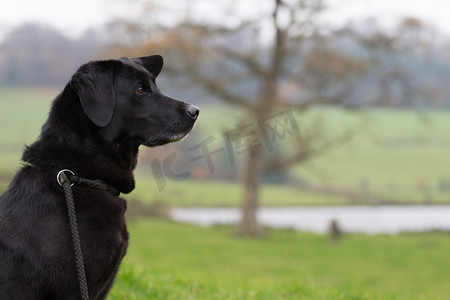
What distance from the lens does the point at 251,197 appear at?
29.1 metres

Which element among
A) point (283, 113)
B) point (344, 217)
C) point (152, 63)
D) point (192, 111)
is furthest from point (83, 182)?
point (344, 217)

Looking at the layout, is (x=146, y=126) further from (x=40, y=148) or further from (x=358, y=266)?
(x=358, y=266)

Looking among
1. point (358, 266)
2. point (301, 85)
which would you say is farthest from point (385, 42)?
point (358, 266)

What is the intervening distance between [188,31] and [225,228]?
38.4 feet

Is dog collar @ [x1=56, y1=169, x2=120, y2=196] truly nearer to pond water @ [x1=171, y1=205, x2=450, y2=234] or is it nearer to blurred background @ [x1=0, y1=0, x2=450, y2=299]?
blurred background @ [x1=0, y1=0, x2=450, y2=299]

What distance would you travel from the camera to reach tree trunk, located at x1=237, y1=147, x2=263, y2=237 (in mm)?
28781

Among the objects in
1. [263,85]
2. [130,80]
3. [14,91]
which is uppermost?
[14,91]

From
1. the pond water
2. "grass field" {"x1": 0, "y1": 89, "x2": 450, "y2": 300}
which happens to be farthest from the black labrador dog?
the pond water

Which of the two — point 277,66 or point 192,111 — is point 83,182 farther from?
point 277,66

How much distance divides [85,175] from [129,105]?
2.13 feet

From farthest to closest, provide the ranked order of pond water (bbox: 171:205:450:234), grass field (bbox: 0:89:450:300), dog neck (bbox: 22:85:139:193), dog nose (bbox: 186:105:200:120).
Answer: pond water (bbox: 171:205:450:234)
grass field (bbox: 0:89:450:300)
dog nose (bbox: 186:105:200:120)
dog neck (bbox: 22:85:139:193)

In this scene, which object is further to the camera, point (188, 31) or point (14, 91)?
point (14, 91)

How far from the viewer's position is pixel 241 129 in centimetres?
2355

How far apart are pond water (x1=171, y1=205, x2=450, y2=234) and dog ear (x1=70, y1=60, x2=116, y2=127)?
2963 cm
